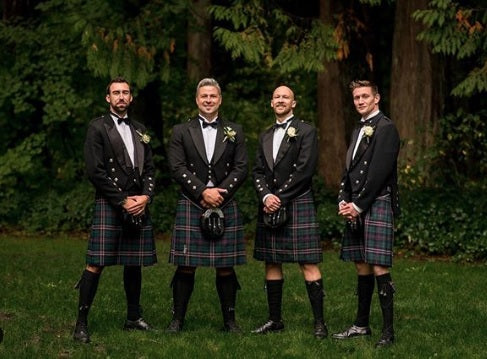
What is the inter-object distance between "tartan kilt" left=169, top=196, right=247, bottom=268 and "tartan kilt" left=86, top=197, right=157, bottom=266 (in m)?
0.26

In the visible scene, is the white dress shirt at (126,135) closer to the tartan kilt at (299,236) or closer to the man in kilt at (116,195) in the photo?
the man in kilt at (116,195)

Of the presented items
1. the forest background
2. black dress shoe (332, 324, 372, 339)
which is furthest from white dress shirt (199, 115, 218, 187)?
the forest background

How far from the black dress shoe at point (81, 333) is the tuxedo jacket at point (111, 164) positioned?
3.26 feet

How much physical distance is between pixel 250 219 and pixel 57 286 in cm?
611

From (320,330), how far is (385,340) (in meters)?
0.58

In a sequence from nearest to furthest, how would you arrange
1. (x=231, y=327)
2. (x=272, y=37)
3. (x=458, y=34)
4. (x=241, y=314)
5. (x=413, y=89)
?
(x=231, y=327)
(x=241, y=314)
(x=458, y=34)
(x=272, y=37)
(x=413, y=89)

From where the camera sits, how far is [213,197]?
7.84 metres

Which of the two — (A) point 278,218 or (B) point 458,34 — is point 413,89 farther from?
(A) point 278,218

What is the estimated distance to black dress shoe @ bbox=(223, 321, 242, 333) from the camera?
321 inches

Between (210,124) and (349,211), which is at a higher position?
(210,124)

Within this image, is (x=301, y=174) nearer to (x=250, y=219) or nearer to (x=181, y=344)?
(x=181, y=344)

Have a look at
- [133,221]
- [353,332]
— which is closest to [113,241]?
[133,221]

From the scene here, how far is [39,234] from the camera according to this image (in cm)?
1731

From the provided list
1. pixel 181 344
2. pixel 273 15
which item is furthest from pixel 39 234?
pixel 181 344
